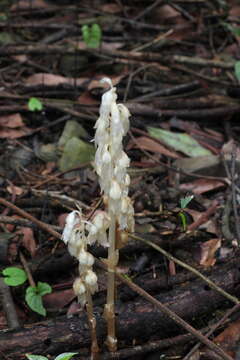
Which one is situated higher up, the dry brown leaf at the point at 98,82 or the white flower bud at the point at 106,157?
the white flower bud at the point at 106,157

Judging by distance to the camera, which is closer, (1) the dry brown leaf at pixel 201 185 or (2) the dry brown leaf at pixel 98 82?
(1) the dry brown leaf at pixel 201 185

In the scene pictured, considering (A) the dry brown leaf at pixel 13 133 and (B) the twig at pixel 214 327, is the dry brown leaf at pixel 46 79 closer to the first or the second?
(A) the dry brown leaf at pixel 13 133

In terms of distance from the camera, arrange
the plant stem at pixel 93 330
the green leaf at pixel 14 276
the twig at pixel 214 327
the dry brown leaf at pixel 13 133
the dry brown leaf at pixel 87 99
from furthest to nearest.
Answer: the dry brown leaf at pixel 87 99 < the dry brown leaf at pixel 13 133 < the green leaf at pixel 14 276 < the twig at pixel 214 327 < the plant stem at pixel 93 330

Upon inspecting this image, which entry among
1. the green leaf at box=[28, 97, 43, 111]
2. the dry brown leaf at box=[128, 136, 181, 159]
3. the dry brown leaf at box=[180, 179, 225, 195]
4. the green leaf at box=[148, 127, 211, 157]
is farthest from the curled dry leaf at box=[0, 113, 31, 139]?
the dry brown leaf at box=[180, 179, 225, 195]

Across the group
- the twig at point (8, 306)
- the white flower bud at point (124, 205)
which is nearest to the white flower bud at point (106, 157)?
the white flower bud at point (124, 205)

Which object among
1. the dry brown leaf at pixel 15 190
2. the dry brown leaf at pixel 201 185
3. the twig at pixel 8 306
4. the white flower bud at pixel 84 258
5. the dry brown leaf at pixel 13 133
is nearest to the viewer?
the white flower bud at pixel 84 258

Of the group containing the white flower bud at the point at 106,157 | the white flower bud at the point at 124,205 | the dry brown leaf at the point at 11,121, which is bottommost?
the dry brown leaf at the point at 11,121

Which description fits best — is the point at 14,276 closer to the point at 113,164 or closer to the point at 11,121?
the point at 113,164

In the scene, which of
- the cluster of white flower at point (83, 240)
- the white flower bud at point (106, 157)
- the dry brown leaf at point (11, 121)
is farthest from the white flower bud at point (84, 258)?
the dry brown leaf at point (11, 121)
